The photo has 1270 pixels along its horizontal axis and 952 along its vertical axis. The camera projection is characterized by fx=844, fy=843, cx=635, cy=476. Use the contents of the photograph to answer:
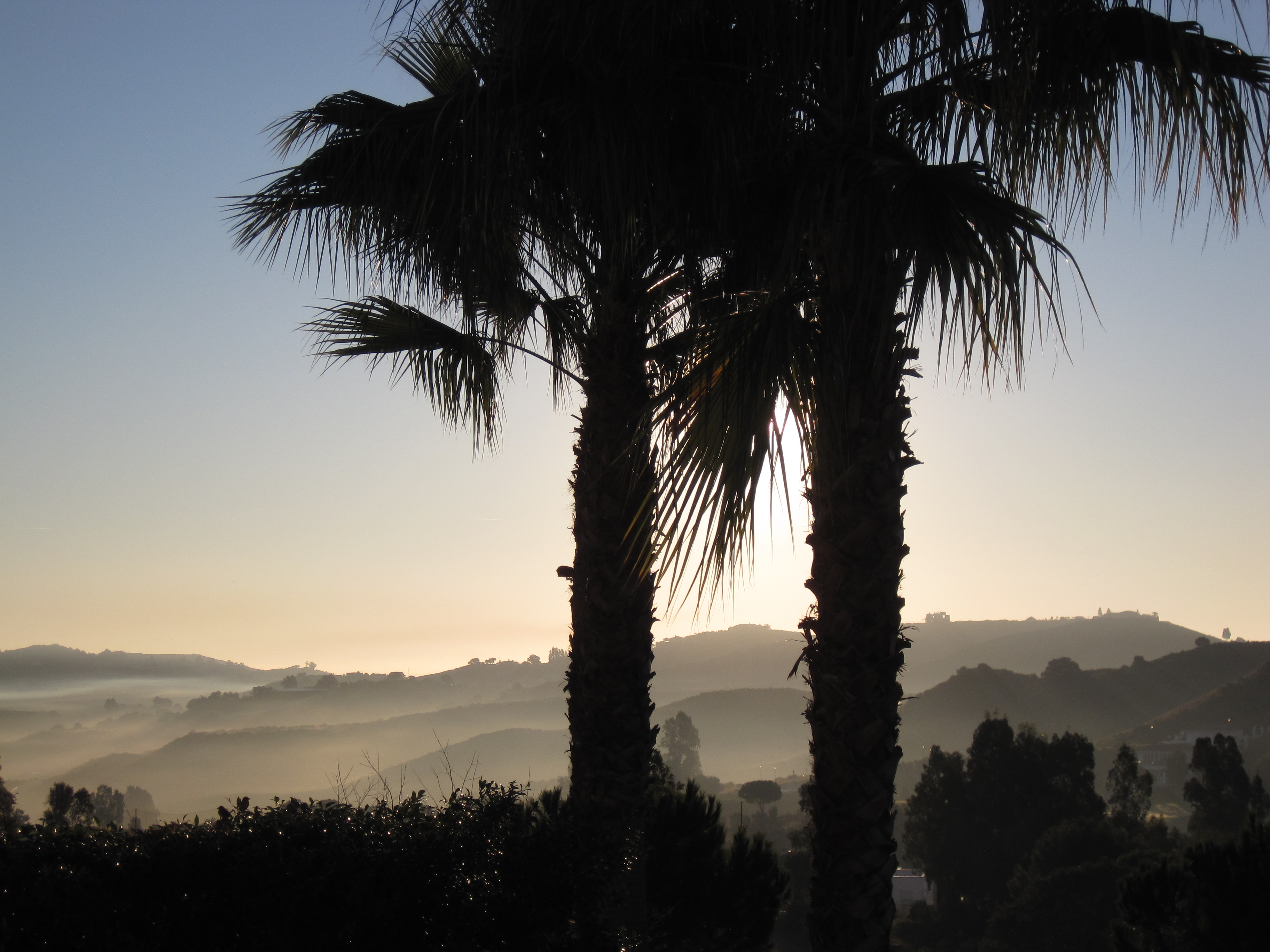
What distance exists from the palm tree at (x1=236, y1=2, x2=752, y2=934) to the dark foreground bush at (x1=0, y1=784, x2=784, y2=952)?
0.48 m

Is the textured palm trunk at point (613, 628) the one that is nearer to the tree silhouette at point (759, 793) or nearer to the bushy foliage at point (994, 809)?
the bushy foliage at point (994, 809)

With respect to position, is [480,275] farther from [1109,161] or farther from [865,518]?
[1109,161]

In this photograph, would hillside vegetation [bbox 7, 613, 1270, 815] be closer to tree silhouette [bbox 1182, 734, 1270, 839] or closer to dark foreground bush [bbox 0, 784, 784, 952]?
tree silhouette [bbox 1182, 734, 1270, 839]

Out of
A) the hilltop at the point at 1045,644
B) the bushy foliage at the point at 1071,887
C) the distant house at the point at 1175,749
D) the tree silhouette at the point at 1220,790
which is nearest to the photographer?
the bushy foliage at the point at 1071,887

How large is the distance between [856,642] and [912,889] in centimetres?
7344

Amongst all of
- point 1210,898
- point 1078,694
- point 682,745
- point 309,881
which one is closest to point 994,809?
point 1210,898

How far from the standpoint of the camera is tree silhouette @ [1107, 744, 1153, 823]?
178 ft

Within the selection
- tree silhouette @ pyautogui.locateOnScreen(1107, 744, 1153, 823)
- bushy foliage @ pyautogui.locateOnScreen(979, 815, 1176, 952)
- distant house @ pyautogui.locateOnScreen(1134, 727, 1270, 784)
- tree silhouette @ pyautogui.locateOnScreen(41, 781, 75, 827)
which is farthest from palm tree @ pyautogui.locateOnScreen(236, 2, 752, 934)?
distant house @ pyautogui.locateOnScreen(1134, 727, 1270, 784)

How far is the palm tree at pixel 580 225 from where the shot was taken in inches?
151

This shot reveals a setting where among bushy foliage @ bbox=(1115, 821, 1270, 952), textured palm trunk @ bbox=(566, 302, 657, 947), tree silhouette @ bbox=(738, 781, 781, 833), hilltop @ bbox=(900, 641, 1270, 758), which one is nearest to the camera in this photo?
textured palm trunk @ bbox=(566, 302, 657, 947)

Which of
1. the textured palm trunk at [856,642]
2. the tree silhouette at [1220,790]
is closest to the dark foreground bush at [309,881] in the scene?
the textured palm trunk at [856,642]

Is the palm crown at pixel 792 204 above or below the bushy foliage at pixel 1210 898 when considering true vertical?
above

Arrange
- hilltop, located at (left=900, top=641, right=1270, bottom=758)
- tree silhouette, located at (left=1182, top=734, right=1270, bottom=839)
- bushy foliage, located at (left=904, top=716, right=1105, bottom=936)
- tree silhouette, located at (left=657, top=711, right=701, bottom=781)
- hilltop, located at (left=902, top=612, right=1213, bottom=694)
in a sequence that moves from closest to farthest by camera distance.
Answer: bushy foliage, located at (left=904, top=716, right=1105, bottom=936)
tree silhouette, located at (left=1182, top=734, right=1270, bottom=839)
hilltop, located at (left=900, top=641, right=1270, bottom=758)
tree silhouette, located at (left=657, top=711, right=701, bottom=781)
hilltop, located at (left=902, top=612, right=1213, bottom=694)

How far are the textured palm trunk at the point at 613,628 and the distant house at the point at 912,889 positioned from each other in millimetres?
51316
